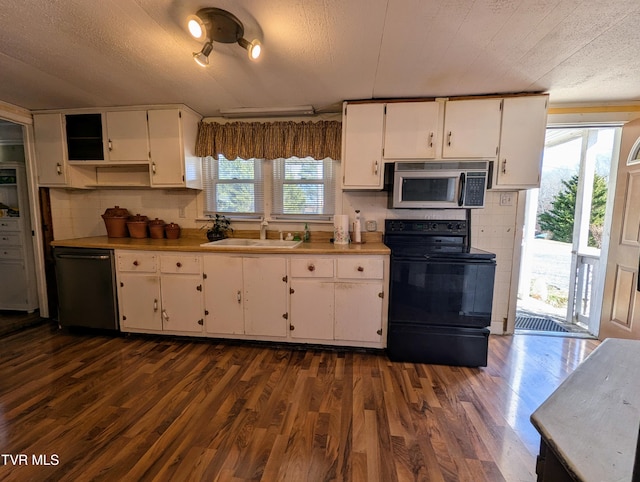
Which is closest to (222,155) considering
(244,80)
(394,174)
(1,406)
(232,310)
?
(244,80)

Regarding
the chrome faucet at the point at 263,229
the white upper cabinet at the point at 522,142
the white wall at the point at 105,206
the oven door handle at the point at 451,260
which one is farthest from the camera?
the white wall at the point at 105,206

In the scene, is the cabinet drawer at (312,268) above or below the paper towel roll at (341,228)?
below

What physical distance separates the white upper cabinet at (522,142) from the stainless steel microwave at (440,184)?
18cm

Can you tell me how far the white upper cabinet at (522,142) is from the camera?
222cm

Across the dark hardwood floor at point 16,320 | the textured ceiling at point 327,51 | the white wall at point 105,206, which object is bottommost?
the dark hardwood floor at point 16,320

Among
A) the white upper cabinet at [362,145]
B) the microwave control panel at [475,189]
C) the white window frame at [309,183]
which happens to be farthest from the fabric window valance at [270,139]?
the microwave control panel at [475,189]

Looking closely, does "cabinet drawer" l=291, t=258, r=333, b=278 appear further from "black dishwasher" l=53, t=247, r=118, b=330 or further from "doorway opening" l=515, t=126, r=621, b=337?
"doorway opening" l=515, t=126, r=621, b=337

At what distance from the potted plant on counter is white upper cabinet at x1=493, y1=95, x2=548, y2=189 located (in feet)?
8.60

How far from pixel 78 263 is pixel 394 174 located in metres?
3.05

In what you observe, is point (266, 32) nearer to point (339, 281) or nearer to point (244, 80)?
point (244, 80)

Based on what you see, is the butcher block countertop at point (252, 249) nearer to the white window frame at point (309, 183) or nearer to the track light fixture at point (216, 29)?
the white window frame at point (309, 183)

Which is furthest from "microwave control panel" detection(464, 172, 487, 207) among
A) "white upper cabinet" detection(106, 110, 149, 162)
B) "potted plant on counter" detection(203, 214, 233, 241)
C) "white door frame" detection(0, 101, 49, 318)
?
"white door frame" detection(0, 101, 49, 318)

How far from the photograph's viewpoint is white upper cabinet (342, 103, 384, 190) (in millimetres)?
2375

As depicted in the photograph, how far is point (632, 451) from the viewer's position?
1.52ft
